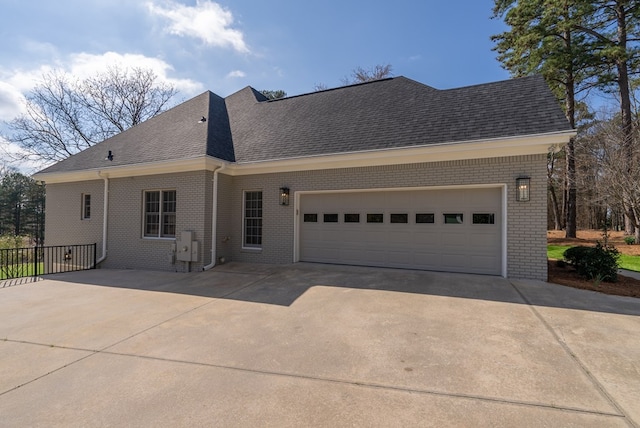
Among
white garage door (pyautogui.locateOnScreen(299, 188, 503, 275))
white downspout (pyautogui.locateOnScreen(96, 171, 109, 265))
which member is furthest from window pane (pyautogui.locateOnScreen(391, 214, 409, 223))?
white downspout (pyautogui.locateOnScreen(96, 171, 109, 265))

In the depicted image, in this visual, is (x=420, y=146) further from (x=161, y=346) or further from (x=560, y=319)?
(x=161, y=346)

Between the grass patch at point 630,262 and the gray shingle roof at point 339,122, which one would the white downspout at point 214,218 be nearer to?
the gray shingle roof at point 339,122

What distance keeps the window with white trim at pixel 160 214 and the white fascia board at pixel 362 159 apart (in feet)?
2.45

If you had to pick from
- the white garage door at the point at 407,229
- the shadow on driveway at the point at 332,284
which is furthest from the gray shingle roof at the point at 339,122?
the shadow on driveway at the point at 332,284

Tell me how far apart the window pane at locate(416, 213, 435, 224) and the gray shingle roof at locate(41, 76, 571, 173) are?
6.26 ft

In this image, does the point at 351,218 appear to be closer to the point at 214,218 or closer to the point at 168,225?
the point at 214,218

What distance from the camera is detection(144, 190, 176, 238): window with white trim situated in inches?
381

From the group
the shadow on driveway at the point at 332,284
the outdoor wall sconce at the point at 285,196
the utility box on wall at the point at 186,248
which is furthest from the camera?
the outdoor wall sconce at the point at 285,196

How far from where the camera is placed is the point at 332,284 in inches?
269

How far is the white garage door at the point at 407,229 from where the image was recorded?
746cm

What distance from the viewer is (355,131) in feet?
29.8

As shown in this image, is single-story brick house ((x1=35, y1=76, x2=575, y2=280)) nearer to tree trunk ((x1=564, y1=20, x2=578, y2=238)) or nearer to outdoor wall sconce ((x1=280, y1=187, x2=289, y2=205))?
outdoor wall sconce ((x1=280, y1=187, x2=289, y2=205))

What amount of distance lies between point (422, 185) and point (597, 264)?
437 centimetres

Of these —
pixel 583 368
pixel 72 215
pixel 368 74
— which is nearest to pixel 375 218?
pixel 583 368
